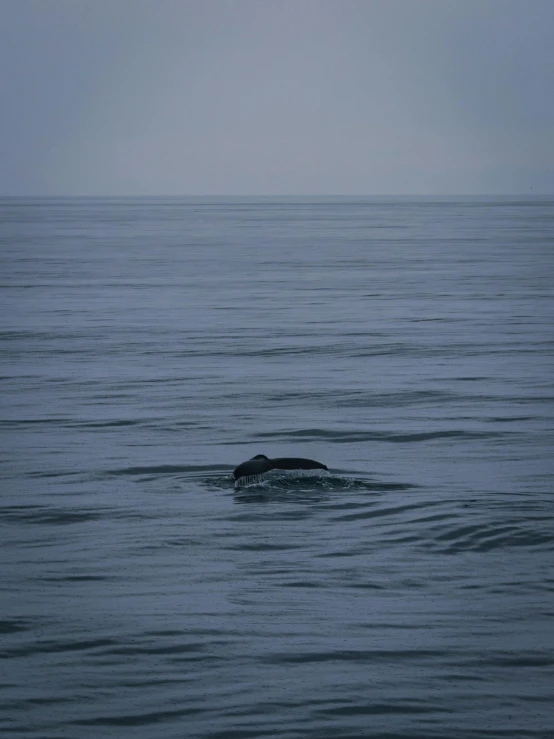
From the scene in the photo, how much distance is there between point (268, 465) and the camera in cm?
1389

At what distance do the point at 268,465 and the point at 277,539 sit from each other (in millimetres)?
1800

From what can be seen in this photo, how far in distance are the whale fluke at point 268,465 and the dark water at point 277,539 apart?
222mm

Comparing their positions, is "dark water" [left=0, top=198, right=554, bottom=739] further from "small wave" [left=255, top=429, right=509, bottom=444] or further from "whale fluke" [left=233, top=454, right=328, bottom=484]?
"whale fluke" [left=233, top=454, right=328, bottom=484]

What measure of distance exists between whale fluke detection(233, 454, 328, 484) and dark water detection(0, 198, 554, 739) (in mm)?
222

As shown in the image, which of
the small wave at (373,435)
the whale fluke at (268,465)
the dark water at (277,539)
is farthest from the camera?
the small wave at (373,435)

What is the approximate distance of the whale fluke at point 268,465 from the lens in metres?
13.8

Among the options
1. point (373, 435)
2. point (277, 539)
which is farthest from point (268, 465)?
point (373, 435)

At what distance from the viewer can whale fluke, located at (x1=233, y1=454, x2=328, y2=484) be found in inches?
545

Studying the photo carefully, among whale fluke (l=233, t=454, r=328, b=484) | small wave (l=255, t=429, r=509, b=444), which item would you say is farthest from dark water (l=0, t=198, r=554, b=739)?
whale fluke (l=233, t=454, r=328, b=484)

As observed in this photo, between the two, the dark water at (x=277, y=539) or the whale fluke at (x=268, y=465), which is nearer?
the dark water at (x=277, y=539)

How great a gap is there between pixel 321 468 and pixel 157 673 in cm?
557

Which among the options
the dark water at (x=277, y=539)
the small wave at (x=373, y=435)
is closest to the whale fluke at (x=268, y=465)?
the dark water at (x=277, y=539)

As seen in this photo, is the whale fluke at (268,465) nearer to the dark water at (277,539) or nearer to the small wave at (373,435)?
the dark water at (277,539)

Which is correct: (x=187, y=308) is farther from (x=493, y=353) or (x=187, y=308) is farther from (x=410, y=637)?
(x=410, y=637)
